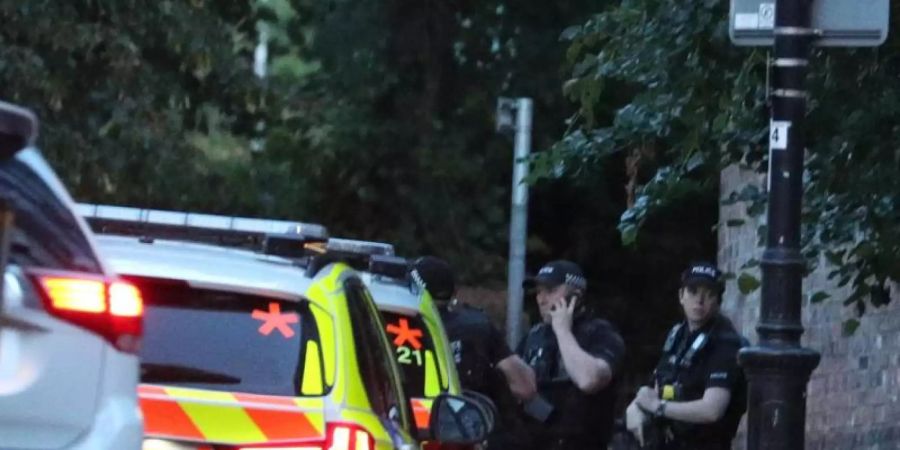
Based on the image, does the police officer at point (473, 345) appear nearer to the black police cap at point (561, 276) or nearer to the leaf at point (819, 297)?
the black police cap at point (561, 276)

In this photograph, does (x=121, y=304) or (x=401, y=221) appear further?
(x=401, y=221)

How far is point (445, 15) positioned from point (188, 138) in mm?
3805

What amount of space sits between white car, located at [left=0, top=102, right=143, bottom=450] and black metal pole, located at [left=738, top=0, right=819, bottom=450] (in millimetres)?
3672

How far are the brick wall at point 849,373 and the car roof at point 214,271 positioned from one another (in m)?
5.36

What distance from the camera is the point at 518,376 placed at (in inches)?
398

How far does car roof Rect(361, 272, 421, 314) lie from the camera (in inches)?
350

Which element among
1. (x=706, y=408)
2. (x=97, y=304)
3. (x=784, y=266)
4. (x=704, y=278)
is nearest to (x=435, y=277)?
(x=704, y=278)

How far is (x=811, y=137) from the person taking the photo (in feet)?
28.5

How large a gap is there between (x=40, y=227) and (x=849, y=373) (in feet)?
31.0

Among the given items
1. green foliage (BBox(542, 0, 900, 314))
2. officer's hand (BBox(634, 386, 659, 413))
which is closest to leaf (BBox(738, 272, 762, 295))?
green foliage (BBox(542, 0, 900, 314))

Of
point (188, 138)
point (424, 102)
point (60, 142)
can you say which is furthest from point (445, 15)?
point (60, 142)

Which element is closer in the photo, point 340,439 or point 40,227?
point 40,227

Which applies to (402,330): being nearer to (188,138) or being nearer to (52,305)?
(52,305)

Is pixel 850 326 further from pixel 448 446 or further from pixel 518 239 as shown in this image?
pixel 518 239
